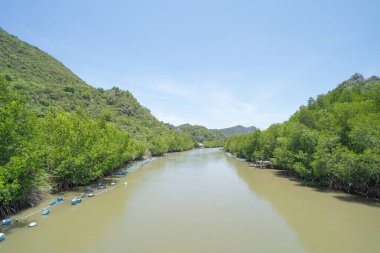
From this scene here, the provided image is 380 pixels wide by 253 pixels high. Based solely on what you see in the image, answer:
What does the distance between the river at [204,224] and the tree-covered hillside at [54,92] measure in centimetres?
4360

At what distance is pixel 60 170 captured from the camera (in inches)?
922

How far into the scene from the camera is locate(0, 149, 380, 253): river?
13086 millimetres

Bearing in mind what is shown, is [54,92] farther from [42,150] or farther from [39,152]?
[39,152]

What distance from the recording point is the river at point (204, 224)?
13.1m

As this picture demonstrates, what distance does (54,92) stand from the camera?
238 feet

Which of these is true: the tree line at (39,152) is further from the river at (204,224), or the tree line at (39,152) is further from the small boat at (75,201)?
the small boat at (75,201)

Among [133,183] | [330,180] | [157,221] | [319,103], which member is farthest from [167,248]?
[319,103]

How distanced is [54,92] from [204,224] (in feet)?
237

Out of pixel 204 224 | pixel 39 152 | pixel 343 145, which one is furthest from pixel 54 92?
pixel 343 145

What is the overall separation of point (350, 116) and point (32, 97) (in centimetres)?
6857

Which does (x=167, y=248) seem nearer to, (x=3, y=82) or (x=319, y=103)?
(x=3, y=82)

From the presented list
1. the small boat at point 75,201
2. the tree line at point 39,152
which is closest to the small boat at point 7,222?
the tree line at point 39,152

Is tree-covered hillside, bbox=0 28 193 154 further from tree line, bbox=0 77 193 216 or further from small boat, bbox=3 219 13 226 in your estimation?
small boat, bbox=3 219 13 226

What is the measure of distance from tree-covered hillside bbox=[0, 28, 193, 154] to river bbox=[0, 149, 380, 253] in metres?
43.6
